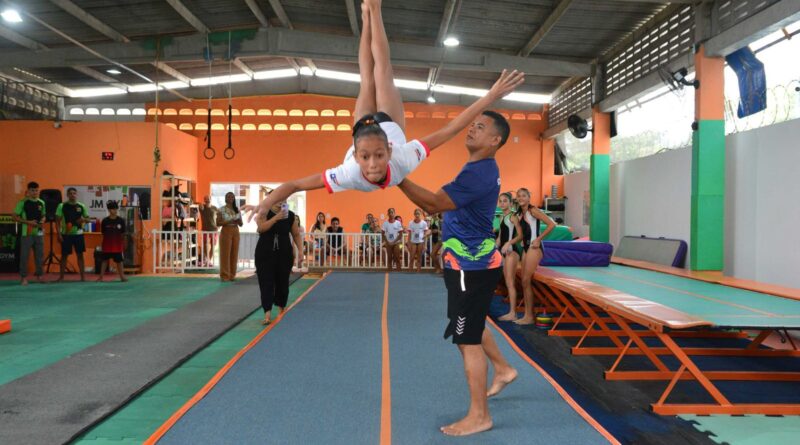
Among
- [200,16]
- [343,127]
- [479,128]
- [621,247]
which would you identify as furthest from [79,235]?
[621,247]

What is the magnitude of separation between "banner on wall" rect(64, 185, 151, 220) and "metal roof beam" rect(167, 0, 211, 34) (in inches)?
156

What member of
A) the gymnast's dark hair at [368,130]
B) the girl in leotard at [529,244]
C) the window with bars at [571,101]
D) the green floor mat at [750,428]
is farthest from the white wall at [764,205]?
the gymnast's dark hair at [368,130]

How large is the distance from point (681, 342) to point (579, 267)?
217 cm

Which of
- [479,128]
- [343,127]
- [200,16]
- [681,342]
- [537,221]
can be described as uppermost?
[200,16]

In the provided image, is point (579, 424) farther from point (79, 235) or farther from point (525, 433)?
point (79, 235)

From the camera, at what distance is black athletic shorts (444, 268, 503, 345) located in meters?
2.89

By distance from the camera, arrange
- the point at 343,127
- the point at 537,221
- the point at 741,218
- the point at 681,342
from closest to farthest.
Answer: the point at 681,342 → the point at 537,221 → the point at 741,218 → the point at 343,127

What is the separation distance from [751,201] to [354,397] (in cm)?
627

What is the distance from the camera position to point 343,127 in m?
16.4

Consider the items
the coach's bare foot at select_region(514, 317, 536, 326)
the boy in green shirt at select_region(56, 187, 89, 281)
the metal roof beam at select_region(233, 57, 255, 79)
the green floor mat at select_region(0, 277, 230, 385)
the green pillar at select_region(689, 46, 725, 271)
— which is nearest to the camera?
the green floor mat at select_region(0, 277, 230, 385)

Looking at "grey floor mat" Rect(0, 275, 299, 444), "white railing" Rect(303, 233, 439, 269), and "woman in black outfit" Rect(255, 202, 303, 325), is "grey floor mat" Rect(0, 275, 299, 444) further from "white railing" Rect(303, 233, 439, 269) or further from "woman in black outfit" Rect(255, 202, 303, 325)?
"white railing" Rect(303, 233, 439, 269)

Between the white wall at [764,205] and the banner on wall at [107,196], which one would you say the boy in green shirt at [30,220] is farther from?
the white wall at [764,205]

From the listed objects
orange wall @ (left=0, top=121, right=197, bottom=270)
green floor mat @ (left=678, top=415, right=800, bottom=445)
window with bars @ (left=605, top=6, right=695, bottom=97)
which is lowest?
green floor mat @ (left=678, top=415, right=800, bottom=445)

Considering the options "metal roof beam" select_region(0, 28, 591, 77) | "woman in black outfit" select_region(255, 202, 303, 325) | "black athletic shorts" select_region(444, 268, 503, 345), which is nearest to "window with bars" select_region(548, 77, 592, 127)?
"metal roof beam" select_region(0, 28, 591, 77)
